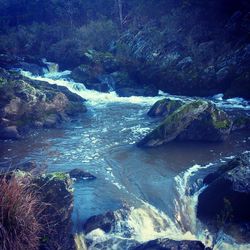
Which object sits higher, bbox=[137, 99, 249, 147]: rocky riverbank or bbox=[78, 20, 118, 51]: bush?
bbox=[78, 20, 118, 51]: bush

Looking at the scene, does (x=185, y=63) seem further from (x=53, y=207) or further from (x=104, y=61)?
(x=53, y=207)

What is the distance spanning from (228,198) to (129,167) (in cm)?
471

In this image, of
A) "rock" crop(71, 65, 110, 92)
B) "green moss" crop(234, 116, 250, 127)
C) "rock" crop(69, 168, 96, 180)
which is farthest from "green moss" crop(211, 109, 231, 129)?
"rock" crop(71, 65, 110, 92)

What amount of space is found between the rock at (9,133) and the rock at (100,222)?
878 centimetres

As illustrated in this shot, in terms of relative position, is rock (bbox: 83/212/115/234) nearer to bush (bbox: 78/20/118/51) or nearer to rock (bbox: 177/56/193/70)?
rock (bbox: 177/56/193/70)

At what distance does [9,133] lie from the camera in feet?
58.0

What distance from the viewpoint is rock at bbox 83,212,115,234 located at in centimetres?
991

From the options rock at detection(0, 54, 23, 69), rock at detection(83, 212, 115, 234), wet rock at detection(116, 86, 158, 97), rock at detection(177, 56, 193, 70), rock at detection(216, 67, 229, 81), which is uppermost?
rock at detection(0, 54, 23, 69)

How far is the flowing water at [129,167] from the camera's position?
1030 cm

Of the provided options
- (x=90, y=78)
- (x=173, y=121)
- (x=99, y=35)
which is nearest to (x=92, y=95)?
(x=90, y=78)

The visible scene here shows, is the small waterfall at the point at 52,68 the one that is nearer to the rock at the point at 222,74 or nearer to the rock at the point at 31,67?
the rock at the point at 31,67

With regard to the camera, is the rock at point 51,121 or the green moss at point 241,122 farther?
the rock at point 51,121

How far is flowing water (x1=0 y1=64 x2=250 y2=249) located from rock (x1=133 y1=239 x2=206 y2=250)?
2.44 ft

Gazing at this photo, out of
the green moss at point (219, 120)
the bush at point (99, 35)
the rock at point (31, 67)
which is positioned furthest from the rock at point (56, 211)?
the bush at point (99, 35)
